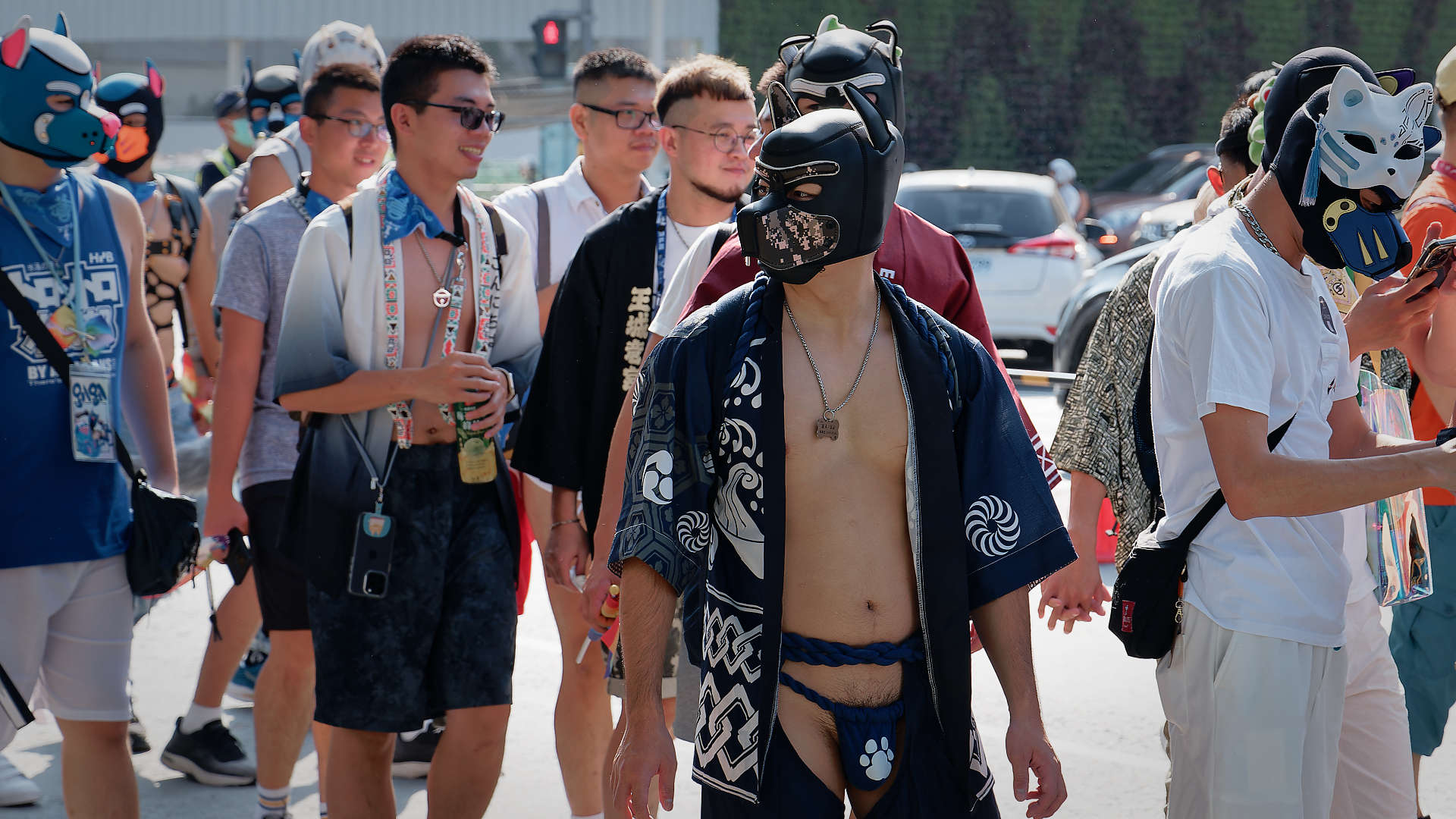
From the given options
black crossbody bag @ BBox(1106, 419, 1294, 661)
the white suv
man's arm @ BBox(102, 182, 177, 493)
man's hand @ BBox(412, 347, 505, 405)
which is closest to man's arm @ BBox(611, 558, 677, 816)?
black crossbody bag @ BBox(1106, 419, 1294, 661)

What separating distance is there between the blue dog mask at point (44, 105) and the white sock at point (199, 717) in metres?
2.09

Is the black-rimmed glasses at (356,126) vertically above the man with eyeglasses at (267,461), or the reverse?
the black-rimmed glasses at (356,126)

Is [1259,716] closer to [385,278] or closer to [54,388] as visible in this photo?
[385,278]

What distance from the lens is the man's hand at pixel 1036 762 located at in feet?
9.01

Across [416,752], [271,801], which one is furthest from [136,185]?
[271,801]

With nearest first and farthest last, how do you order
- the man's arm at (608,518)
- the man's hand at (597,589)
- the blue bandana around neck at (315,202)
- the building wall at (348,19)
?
the man's arm at (608,518), the man's hand at (597,589), the blue bandana around neck at (315,202), the building wall at (348,19)

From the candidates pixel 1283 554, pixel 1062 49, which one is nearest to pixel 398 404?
pixel 1283 554

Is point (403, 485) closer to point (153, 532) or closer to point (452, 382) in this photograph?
point (452, 382)

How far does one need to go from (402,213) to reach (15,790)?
242 centimetres

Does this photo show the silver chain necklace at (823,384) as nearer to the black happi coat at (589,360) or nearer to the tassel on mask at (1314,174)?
the tassel on mask at (1314,174)

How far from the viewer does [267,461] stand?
16.1ft

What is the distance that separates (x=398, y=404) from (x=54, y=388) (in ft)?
2.87

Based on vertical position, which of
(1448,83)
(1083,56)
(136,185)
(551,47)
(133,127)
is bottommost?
(136,185)

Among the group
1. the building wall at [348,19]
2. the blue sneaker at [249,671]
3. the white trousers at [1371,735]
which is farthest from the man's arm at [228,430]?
the building wall at [348,19]
